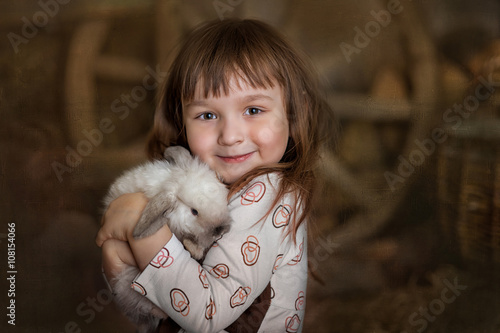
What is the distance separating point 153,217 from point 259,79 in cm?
42

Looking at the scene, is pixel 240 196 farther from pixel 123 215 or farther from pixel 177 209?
pixel 123 215

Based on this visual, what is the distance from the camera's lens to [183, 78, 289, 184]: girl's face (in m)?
1.12

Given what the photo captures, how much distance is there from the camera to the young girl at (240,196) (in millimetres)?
1021

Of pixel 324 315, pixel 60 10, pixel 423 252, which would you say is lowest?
pixel 324 315

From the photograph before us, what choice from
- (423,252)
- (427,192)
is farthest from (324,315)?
(427,192)

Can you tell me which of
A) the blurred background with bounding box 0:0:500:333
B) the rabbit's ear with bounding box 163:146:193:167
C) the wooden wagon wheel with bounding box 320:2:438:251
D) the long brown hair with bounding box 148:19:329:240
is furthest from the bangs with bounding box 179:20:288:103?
the wooden wagon wheel with bounding box 320:2:438:251

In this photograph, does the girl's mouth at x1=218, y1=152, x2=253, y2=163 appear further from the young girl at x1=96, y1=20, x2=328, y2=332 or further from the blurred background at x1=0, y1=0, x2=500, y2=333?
the blurred background at x1=0, y1=0, x2=500, y2=333

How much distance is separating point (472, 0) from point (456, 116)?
1.21 ft

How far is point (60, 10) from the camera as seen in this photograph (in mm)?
1415

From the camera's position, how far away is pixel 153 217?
39.1 inches

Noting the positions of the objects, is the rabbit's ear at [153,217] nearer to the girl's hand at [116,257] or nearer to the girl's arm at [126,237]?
the girl's arm at [126,237]

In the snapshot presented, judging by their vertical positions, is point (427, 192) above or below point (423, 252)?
above

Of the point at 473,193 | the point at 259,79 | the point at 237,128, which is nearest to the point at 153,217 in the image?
the point at 237,128

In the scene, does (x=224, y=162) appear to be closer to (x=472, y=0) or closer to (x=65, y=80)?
(x=65, y=80)
